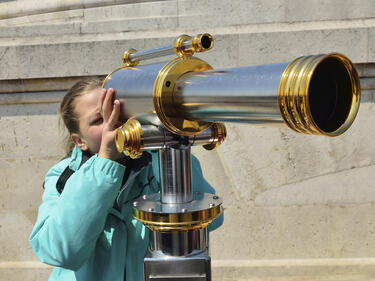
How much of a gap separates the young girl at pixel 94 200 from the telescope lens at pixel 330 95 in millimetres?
403

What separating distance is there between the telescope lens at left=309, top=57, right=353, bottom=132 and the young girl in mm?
403

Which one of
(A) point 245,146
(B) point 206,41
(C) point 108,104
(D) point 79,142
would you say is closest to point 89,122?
(D) point 79,142

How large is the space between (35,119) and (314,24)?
1.61 meters

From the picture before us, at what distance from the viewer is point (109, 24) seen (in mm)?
2168

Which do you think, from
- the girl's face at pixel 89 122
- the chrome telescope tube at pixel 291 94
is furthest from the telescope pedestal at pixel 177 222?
the girl's face at pixel 89 122

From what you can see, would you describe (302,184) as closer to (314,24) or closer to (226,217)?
(226,217)

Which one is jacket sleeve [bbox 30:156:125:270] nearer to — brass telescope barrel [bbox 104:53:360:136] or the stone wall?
brass telescope barrel [bbox 104:53:360:136]

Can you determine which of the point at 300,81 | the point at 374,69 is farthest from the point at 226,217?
the point at 300,81

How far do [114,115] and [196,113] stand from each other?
0.77 feet

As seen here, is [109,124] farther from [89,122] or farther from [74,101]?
[74,101]

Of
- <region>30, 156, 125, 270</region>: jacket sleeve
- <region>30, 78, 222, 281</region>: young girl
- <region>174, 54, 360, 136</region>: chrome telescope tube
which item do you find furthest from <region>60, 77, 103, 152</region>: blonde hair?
<region>174, 54, 360, 136</region>: chrome telescope tube

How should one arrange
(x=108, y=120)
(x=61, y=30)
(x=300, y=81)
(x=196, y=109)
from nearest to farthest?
(x=300, y=81) → (x=196, y=109) → (x=108, y=120) → (x=61, y=30)

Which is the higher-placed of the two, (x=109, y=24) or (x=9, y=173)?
(x=109, y=24)

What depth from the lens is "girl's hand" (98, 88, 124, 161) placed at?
0.77 meters
